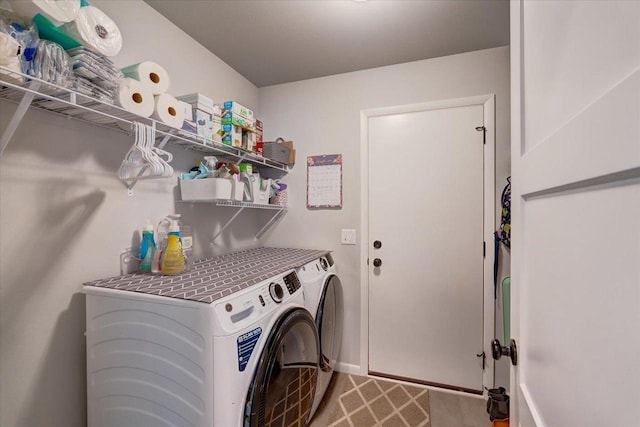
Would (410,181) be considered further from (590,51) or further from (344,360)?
(590,51)

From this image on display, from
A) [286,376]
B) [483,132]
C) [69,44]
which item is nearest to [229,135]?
[69,44]

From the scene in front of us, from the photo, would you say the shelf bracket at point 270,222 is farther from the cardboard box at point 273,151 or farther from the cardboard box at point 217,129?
the cardboard box at point 217,129

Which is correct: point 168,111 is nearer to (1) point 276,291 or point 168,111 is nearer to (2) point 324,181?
(1) point 276,291

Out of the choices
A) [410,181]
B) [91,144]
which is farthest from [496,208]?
[91,144]

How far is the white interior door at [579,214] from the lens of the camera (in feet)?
1.11

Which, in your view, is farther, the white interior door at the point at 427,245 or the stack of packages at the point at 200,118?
the white interior door at the point at 427,245

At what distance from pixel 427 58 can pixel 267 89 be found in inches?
53.1

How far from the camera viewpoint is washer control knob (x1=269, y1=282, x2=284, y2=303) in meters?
1.21

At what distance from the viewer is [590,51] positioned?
16.6 inches

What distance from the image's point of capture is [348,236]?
7.25 feet

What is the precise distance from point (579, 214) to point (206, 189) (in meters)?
1.53

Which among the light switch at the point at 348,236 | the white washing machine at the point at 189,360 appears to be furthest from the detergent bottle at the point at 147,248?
the light switch at the point at 348,236

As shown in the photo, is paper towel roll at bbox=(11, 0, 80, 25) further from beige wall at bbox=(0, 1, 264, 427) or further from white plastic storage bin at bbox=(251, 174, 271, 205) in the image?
white plastic storage bin at bbox=(251, 174, 271, 205)

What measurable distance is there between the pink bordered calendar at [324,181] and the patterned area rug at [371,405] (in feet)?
4.47
